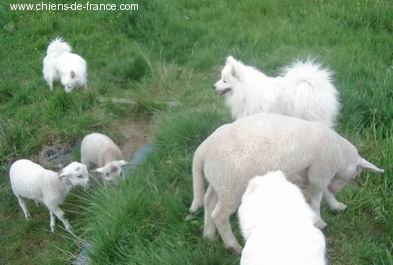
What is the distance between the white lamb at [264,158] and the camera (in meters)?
3.16

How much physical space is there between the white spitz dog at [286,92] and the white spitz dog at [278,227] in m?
1.70

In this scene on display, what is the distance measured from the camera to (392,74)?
16.6ft

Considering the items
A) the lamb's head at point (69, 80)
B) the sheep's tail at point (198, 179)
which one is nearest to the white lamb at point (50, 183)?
the sheep's tail at point (198, 179)

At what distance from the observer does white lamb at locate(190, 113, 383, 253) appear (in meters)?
3.16

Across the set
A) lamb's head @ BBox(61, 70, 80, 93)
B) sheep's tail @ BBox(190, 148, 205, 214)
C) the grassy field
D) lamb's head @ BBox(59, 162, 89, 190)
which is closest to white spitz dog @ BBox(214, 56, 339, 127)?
the grassy field

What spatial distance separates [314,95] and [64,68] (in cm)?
324

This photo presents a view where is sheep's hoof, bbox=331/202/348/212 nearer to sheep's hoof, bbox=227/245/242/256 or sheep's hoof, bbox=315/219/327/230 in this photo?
sheep's hoof, bbox=315/219/327/230

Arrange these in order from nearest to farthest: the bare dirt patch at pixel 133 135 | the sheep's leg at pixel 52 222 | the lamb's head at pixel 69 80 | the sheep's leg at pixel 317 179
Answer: the sheep's leg at pixel 317 179 < the sheep's leg at pixel 52 222 < the bare dirt patch at pixel 133 135 < the lamb's head at pixel 69 80

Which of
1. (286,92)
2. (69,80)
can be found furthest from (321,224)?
(69,80)

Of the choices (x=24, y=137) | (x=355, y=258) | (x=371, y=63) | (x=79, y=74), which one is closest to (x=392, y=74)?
(x=371, y=63)

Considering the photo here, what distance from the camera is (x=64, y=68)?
617cm

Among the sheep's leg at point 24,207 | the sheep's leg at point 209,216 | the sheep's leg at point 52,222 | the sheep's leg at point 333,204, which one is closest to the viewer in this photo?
the sheep's leg at point 209,216

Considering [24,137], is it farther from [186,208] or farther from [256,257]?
[256,257]

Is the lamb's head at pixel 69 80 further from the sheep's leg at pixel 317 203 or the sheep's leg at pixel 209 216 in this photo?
the sheep's leg at pixel 317 203
